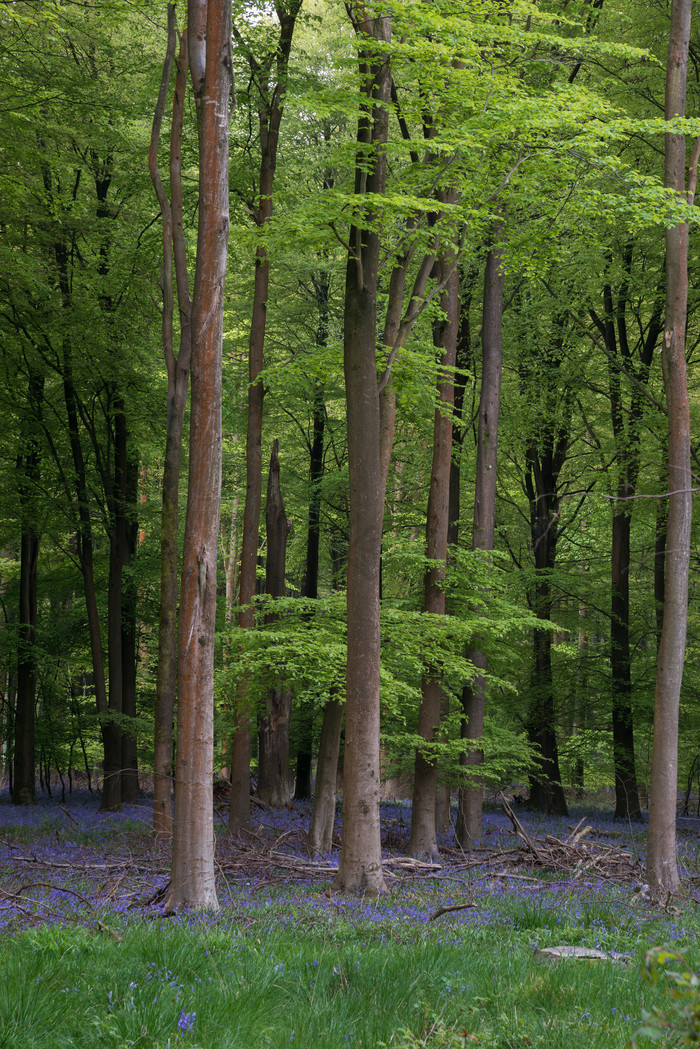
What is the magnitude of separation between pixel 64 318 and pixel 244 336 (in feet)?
21.3

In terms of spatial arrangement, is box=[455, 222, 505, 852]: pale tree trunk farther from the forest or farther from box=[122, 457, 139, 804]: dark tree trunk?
box=[122, 457, 139, 804]: dark tree trunk

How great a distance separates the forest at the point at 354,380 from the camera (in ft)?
32.0

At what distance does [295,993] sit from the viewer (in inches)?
169

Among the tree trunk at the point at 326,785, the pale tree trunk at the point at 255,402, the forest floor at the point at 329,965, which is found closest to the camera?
the forest floor at the point at 329,965

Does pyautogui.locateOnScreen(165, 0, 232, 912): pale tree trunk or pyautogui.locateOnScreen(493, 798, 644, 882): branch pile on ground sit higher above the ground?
pyautogui.locateOnScreen(165, 0, 232, 912): pale tree trunk

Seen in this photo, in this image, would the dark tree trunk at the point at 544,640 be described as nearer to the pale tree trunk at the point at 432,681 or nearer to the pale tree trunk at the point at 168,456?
the pale tree trunk at the point at 432,681

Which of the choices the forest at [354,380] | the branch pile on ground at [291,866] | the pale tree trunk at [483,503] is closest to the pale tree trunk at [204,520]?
the forest at [354,380]

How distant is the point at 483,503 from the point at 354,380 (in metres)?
6.15

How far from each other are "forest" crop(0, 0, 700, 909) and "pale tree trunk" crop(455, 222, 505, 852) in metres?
0.07

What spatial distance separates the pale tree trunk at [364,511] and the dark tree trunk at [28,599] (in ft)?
32.6

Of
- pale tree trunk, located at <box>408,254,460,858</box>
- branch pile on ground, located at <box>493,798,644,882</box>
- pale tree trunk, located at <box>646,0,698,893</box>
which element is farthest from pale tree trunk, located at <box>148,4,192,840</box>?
pale tree trunk, located at <box>646,0,698,893</box>

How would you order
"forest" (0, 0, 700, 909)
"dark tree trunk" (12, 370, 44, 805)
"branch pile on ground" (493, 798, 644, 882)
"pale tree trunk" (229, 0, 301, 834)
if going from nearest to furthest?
"forest" (0, 0, 700, 909)
"branch pile on ground" (493, 798, 644, 882)
"pale tree trunk" (229, 0, 301, 834)
"dark tree trunk" (12, 370, 44, 805)

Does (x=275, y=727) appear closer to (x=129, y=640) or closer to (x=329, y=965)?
(x=129, y=640)

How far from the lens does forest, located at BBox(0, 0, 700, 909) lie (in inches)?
384
